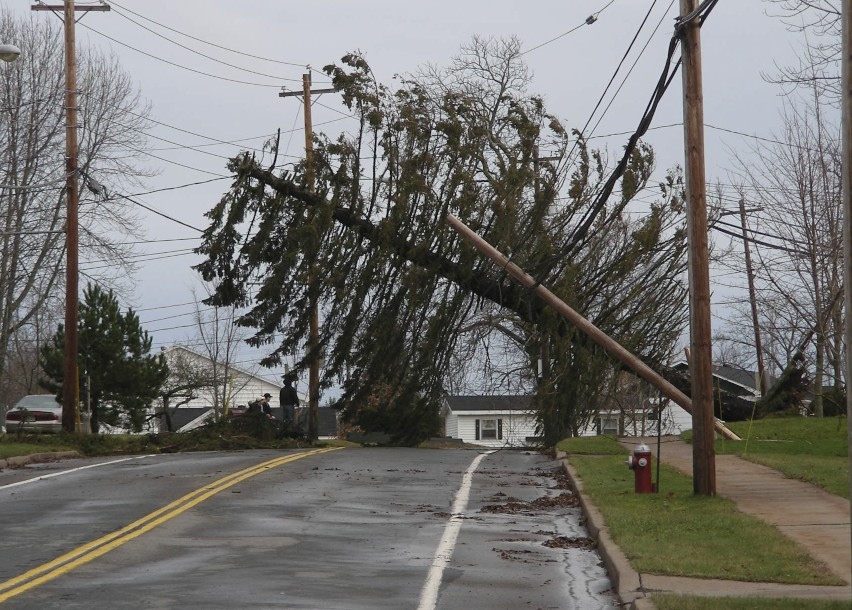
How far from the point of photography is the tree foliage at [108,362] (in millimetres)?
38719

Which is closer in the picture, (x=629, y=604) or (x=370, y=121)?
(x=629, y=604)

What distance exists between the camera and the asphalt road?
28.6 ft

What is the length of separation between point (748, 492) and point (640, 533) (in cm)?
411

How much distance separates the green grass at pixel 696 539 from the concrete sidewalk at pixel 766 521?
0.45 ft

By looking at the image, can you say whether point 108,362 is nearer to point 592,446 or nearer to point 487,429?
point 592,446

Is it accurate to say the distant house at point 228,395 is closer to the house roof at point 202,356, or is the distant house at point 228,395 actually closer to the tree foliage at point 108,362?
the house roof at point 202,356

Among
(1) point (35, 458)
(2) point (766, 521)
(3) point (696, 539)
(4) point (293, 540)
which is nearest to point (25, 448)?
(1) point (35, 458)

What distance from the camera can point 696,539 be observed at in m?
10.6

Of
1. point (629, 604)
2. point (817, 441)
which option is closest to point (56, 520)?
point (629, 604)

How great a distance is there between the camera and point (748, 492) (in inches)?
574

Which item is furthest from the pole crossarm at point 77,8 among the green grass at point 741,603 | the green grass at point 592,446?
the green grass at point 741,603

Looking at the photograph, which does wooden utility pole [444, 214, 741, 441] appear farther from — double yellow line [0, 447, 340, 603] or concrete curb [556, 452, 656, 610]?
double yellow line [0, 447, 340, 603]

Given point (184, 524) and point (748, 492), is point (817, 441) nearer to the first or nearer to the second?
point (748, 492)

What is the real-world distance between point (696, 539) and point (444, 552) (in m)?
2.24
